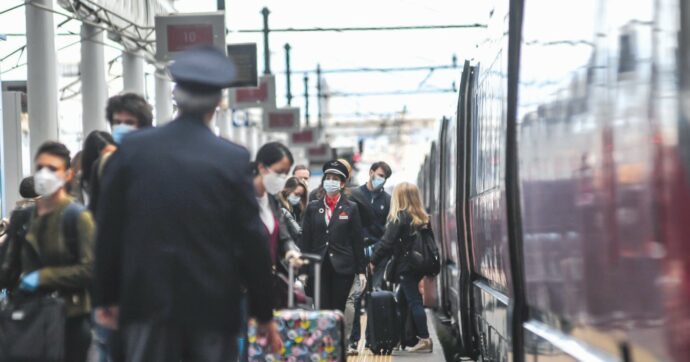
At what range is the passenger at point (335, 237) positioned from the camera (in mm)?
13922

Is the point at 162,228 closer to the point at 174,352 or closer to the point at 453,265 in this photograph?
the point at 174,352

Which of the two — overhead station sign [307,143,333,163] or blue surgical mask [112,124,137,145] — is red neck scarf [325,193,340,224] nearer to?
blue surgical mask [112,124,137,145]

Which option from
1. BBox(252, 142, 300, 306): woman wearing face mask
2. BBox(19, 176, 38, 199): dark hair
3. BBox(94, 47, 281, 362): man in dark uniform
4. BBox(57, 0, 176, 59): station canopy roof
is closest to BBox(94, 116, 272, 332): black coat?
BBox(94, 47, 281, 362): man in dark uniform

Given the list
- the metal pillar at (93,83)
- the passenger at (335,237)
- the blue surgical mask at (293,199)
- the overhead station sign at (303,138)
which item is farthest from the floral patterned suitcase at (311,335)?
the overhead station sign at (303,138)

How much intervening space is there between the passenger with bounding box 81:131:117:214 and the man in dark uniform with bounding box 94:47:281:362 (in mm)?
1855

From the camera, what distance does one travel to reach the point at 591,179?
551 centimetres

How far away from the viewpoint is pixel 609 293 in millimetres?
5293

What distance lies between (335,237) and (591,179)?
8581 millimetres

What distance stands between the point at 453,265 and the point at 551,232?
1095 cm

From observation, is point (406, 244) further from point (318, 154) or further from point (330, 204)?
point (318, 154)

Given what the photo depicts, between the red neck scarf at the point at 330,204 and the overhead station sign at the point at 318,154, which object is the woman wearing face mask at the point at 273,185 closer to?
the red neck scarf at the point at 330,204

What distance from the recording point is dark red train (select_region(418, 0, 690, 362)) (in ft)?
14.2

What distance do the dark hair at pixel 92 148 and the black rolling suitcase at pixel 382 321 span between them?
7.51 m

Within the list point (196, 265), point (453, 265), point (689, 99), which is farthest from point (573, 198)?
point (453, 265)
